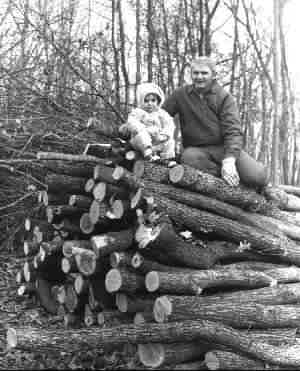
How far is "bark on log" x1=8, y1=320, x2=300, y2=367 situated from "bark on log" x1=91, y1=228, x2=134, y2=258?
0.67 m

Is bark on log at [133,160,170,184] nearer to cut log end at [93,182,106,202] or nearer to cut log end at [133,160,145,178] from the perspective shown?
cut log end at [133,160,145,178]

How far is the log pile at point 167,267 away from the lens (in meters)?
3.87

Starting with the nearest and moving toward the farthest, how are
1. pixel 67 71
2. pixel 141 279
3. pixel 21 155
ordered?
pixel 141 279 → pixel 21 155 → pixel 67 71

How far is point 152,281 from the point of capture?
404 cm

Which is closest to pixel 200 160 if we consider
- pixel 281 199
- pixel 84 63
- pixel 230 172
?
pixel 230 172

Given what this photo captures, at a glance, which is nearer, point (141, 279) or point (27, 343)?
point (27, 343)

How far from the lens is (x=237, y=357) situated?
3.88m

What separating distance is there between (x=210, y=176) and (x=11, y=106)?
3.29 metres

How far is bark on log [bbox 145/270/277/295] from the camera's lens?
4055 mm

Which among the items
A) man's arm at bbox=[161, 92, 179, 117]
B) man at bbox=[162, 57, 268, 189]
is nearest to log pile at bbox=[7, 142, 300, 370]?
man at bbox=[162, 57, 268, 189]

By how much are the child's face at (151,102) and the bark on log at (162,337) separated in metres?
2.28

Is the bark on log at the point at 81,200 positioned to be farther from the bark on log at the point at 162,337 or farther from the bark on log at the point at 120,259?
the bark on log at the point at 162,337

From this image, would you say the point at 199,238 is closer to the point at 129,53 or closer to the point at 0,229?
the point at 0,229

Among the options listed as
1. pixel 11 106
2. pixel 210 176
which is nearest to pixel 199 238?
pixel 210 176
